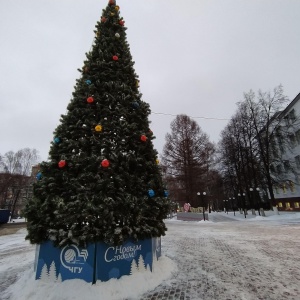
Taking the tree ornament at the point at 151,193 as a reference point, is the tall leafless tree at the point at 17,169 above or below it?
above

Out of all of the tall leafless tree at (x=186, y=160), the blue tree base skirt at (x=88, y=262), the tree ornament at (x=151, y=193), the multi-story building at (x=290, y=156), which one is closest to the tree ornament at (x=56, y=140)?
the blue tree base skirt at (x=88, y=262)

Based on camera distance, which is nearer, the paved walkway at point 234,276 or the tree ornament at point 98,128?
the paved walkway at point 234,276

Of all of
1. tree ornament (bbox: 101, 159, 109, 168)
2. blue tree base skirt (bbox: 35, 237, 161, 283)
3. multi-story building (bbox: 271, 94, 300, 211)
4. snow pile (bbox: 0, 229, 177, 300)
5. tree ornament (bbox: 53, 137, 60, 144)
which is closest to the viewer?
snow pile (bbox: 0, 229, 177, 300)

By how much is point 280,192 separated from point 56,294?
129 ft

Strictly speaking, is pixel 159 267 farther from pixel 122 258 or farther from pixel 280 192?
pixel 280 192

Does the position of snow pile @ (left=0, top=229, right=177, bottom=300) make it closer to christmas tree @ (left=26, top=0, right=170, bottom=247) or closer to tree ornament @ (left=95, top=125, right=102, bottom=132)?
christmas tree @ (left=26, top=0, right=170, bottom=247)

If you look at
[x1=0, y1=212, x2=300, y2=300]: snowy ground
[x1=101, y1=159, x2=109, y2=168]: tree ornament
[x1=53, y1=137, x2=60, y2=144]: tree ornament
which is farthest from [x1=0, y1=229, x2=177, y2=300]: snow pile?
[x1=53, y1=137, x2=60, y2=144]: tree ornament

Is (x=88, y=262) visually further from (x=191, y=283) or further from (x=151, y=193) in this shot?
(x=191, y=283)

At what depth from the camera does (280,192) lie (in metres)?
36.1

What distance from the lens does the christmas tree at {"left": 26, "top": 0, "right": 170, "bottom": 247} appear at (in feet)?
14.9

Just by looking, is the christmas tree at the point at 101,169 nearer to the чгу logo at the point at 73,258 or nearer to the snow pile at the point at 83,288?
the чгу logo at the point at 73,258

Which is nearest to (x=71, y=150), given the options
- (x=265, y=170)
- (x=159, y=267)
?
(x=159, y=267)

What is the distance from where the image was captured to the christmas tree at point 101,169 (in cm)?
455

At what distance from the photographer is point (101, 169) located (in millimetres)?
4898
